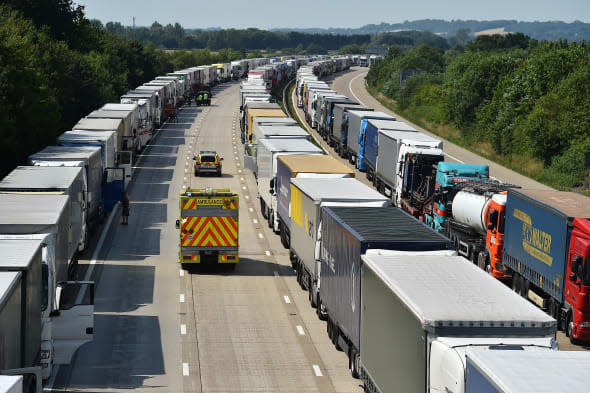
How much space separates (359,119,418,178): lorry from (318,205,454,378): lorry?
2804 cm

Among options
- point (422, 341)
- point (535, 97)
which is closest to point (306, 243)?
point (422, 341)

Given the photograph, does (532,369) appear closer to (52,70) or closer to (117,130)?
(117,130)

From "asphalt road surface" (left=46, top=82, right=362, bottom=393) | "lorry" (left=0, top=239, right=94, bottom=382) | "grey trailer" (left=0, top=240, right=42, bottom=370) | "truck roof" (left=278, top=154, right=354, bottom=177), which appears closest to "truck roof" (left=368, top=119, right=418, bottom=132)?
"asphalt road surface" (left=46, top=82, right=362, bottom=393)

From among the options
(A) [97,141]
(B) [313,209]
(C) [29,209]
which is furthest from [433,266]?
(A) [97,141]

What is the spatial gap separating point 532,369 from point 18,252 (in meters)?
11.2

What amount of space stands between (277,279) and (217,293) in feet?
9.82

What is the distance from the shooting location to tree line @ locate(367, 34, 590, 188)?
64625mm

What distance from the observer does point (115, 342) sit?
2519 centimetres

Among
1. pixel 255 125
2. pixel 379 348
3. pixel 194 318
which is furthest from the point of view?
pixel 255 125

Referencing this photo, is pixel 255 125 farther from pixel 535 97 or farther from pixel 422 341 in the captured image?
pixel 422 341

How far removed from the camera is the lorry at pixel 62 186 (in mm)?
30969

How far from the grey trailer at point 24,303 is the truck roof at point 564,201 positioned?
47.3 feet

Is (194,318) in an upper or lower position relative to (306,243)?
lower

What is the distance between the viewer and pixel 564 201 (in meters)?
27.8
